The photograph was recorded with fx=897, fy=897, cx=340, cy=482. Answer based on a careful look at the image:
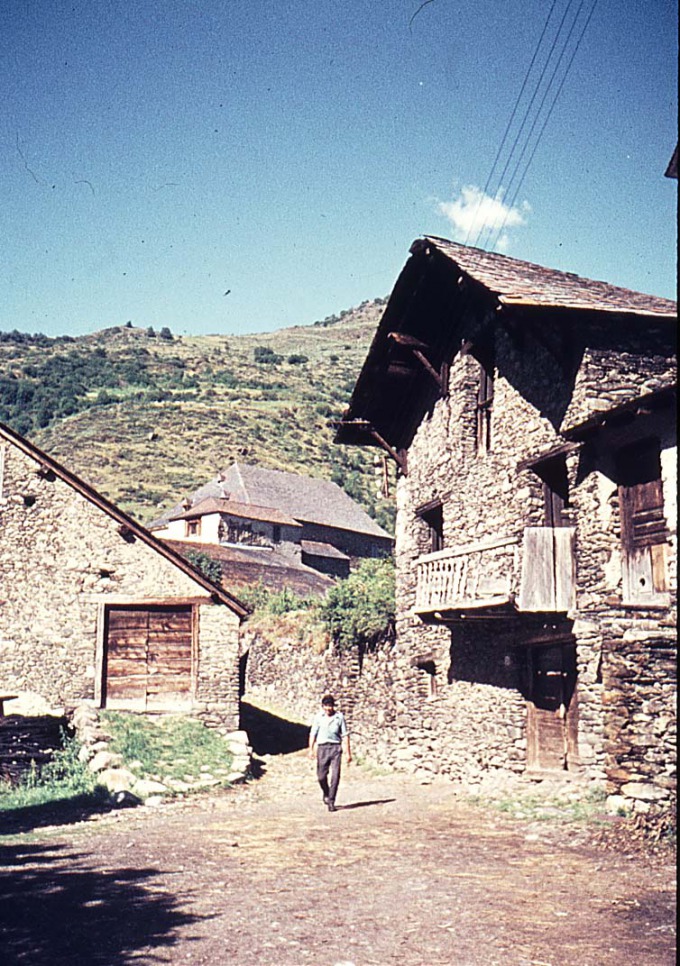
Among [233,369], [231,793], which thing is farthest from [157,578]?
[233,369]

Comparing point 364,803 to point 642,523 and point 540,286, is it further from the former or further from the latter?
point 540,286

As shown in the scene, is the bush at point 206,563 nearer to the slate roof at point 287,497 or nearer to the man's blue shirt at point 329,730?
the slate roof at point 287,497

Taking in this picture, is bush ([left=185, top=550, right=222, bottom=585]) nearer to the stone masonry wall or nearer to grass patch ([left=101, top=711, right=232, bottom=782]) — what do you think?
the stone masonry wall

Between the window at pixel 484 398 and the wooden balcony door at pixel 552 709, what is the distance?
→ 4237mm

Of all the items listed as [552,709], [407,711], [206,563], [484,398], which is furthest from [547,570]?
[206,563]

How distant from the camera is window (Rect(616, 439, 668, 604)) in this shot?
12.1m

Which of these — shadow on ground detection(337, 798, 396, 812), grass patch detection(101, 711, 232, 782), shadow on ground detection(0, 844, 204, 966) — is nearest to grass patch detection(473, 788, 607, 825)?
shadow on ground detection(337, 798, 396, 812)

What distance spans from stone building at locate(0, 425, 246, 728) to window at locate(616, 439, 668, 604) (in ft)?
28.3

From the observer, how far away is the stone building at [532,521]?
11.8 metres

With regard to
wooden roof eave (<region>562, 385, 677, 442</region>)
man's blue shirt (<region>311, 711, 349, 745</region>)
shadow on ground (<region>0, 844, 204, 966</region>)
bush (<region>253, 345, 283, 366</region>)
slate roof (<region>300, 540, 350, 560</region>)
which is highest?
bush (<region>253, 345, 283, 366</region>)

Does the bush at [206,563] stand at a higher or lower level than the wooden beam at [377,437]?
lower

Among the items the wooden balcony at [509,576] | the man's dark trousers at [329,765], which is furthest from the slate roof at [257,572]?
the man's dark trousers at [329,765]

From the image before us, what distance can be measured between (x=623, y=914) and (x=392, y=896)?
6.66 feet

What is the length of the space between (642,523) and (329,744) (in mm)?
5630
